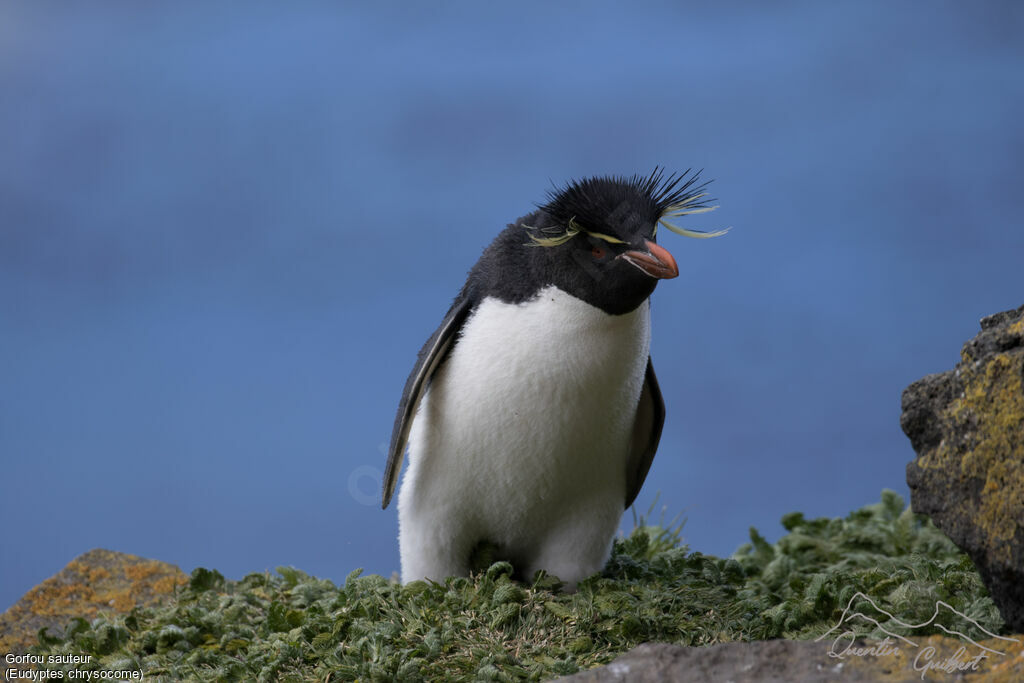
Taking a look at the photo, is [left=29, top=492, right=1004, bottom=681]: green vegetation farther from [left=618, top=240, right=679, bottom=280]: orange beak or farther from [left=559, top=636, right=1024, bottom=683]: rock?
[left=618, top=240, right=679, bottom=280]: orange beak

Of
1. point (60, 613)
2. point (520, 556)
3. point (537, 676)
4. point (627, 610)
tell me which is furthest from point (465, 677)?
point (60, 613)

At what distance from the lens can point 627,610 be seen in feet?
14.7

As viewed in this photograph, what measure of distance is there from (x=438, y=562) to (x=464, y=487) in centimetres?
48

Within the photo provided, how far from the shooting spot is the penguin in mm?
4340

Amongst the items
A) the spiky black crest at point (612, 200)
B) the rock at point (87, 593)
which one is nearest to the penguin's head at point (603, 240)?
the spiky black crest at point (612, 200)

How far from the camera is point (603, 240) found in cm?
428

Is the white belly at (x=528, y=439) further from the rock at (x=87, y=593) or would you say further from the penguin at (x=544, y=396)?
the rock at (x=87, y=593)

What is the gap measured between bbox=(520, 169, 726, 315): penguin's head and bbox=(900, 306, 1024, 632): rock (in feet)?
3.77

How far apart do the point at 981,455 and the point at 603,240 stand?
1.68 meters

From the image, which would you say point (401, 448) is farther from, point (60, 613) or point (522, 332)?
point (60, 613)

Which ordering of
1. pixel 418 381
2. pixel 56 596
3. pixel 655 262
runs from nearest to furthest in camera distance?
pixel 655 262
pixel 418 381
pixel 56 596

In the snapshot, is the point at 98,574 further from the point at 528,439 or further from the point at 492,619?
the point at 528,439

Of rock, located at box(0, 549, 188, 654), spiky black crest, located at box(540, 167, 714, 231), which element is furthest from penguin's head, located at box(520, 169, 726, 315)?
rock, located at box(0, 549, 188, 654)

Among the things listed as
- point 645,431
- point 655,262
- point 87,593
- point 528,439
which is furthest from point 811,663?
point 87,593
